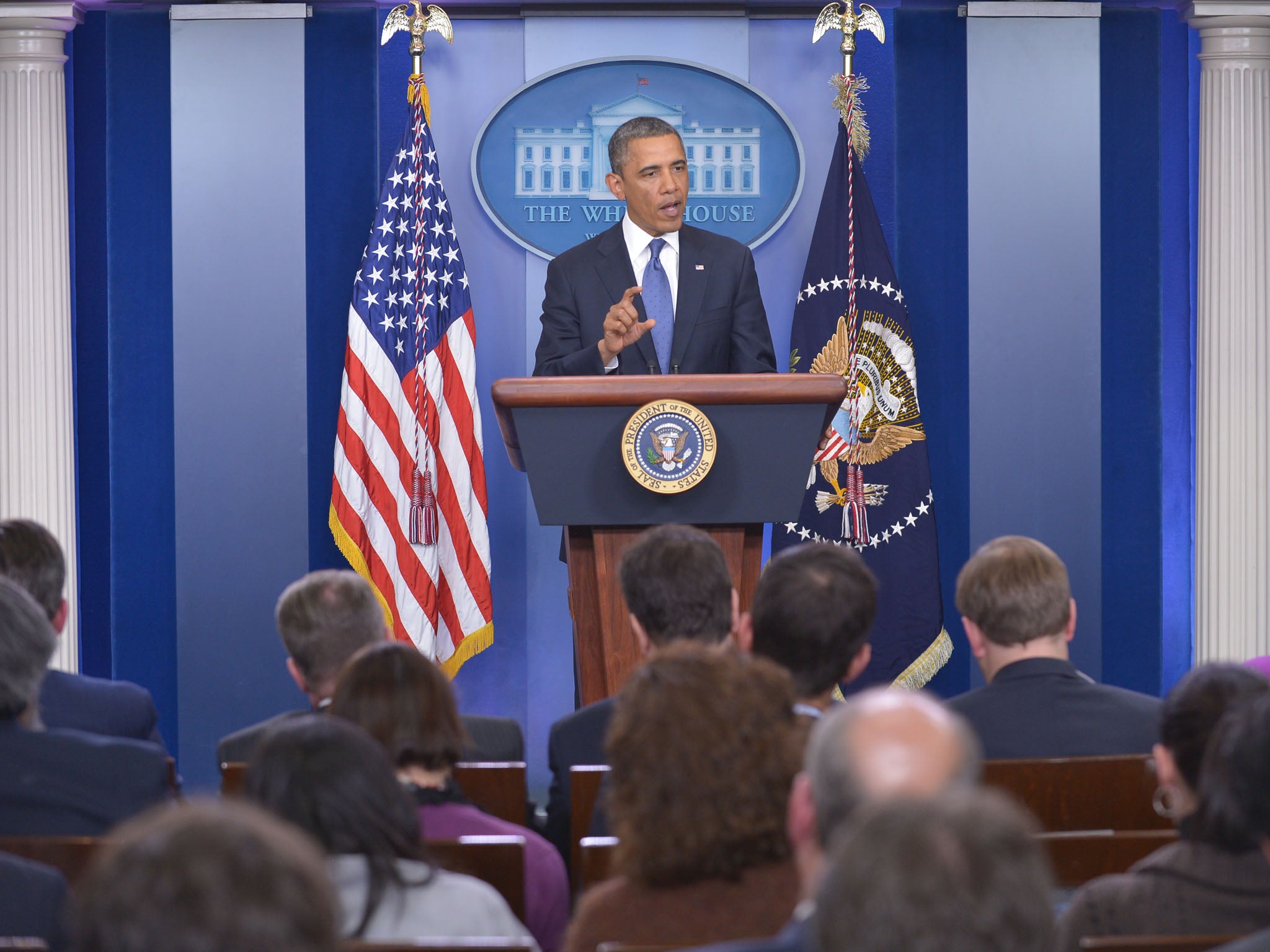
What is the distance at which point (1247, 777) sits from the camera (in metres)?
1.85

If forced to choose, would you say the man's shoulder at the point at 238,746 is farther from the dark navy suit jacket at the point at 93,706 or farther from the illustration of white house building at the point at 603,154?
the illustration of white house building at the point at 603,154

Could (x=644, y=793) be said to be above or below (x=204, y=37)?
below

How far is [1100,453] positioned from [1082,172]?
1.15 meters

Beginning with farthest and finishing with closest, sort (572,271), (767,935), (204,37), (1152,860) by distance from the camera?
1. (204,37)
2. (572,271)
3. (1152,860)
4. (767,935)

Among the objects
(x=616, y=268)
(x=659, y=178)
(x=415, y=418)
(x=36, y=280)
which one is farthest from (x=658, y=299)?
(x=36, y=280)

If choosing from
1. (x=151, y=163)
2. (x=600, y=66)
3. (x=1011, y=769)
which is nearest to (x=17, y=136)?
(x=151, y=163)

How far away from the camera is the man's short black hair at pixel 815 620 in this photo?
2617mm

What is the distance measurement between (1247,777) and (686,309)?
294 cm

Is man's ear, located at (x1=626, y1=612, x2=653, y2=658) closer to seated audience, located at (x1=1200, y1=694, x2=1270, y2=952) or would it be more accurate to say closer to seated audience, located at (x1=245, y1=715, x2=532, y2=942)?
seated audience, located at (x1=245, y1=715, x2=532, y2=942)

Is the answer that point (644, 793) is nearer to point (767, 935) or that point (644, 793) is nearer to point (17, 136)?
point (767, 935)

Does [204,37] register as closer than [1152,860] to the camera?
No

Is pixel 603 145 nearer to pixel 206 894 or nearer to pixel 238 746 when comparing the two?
pixel 238 746

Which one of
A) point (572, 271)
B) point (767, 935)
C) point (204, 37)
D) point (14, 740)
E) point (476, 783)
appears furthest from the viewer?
point (204, 37)

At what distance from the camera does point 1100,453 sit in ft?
19.6
